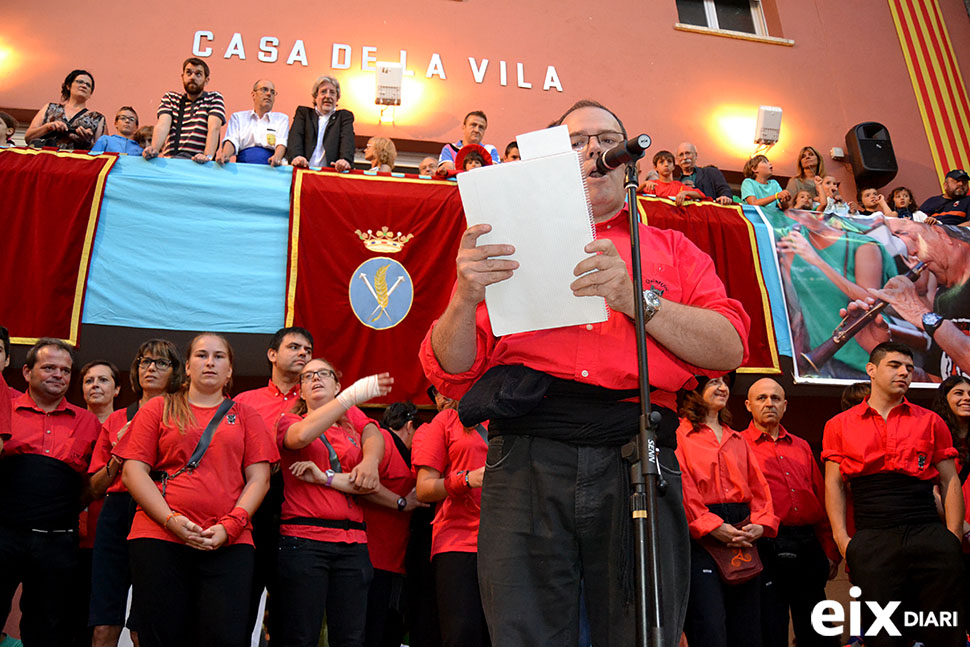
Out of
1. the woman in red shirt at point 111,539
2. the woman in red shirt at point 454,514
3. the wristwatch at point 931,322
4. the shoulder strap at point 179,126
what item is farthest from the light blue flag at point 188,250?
the wristwatch at point 931,322

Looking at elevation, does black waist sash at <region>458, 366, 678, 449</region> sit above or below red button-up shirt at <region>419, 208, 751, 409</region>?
below

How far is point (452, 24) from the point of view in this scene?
909cm

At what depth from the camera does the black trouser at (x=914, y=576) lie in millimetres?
3877

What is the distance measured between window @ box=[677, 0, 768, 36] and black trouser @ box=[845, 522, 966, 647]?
7.70 meters

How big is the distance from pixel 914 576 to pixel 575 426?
303cm

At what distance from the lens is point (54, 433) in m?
4.01

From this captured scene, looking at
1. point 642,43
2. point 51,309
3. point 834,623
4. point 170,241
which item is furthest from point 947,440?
point 642,43

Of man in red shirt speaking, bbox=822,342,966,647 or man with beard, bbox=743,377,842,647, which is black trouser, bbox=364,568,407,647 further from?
man in red shirt speaking, bbox=822,342,966,647

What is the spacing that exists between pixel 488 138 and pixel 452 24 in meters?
1.47

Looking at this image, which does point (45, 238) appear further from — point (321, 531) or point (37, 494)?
point (321, 531)

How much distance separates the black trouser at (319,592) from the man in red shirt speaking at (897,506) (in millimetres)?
2386

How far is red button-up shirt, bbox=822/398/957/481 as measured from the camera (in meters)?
4.11

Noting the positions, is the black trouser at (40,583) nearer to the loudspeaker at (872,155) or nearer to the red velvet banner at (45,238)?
the red velvet banner at (45,238)

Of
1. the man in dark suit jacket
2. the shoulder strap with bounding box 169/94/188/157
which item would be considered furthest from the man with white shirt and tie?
the shoulder strap with bounding box 169/94/188/157
